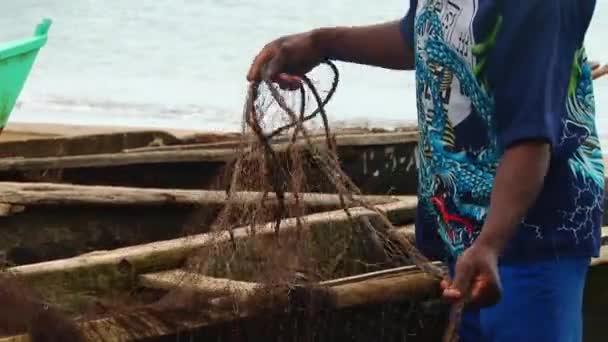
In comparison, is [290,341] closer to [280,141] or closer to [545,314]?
[280,141]

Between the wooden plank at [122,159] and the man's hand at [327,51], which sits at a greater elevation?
the man's hand at [327,51]

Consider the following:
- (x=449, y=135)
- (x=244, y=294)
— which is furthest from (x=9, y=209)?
(x=449, y=135)

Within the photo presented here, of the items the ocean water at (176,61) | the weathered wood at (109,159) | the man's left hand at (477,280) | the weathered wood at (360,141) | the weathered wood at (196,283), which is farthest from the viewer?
the ocean water at (176,61)

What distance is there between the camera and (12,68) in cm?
733

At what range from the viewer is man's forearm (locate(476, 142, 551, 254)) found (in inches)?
64.9

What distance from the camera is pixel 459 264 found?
5.51 feet

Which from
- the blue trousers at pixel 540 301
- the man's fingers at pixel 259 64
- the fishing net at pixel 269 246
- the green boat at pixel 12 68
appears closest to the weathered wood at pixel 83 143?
the green boat at pixel 12 68

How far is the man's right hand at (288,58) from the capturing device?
6.93 feet

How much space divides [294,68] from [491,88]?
49 centimetres

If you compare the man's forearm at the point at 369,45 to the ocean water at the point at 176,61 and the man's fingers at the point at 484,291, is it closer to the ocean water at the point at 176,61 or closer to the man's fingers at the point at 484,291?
the man's fingers at the point at 484,291

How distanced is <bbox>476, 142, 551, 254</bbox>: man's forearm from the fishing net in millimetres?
607

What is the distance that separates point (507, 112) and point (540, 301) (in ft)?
0.93

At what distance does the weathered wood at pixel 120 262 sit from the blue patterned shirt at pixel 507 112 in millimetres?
1055

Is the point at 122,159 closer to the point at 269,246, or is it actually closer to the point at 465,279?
the point at 269,246
